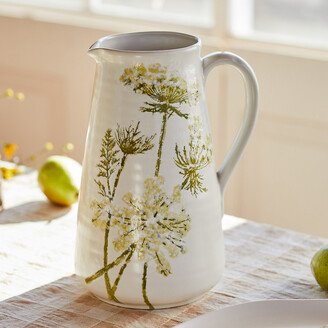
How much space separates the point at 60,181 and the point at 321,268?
0.47 meters

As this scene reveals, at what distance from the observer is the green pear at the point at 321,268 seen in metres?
0.96

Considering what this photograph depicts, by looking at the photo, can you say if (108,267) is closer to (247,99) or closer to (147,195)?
(147,195)

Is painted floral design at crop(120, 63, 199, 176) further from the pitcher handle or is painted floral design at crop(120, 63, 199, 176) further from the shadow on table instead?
the shadow on table

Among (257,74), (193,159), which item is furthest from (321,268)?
(257,74)

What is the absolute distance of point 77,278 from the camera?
103 centimetres

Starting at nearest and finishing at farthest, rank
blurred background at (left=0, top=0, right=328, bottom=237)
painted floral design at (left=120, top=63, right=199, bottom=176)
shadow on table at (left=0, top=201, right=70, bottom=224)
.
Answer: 1. painted floral design at (left=120, top=63, right=199, bottom=176)
2. shadow on table at (left=0, top=201, right=70, bottom=224)
3. blurred background at (left=0, top=0, right=328, bottom=237)

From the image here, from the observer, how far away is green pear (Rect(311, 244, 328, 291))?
962 mm

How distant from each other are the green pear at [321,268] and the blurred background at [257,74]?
3.79 feet

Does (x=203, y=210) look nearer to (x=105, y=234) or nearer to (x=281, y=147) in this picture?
(x=105, y=234)

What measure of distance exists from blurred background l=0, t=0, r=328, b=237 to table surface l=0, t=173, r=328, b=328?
3.28 feet

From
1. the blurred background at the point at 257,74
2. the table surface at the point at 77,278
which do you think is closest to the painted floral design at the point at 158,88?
the table surface at the point at 77,278

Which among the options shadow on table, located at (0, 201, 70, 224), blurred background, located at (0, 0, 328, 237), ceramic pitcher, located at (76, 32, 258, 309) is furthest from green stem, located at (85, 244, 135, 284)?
blurred background, located at (0, 0, 328, 237)

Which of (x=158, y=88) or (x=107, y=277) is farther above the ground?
(x=158, y=88)

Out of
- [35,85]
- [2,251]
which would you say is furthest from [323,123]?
[2,251]
